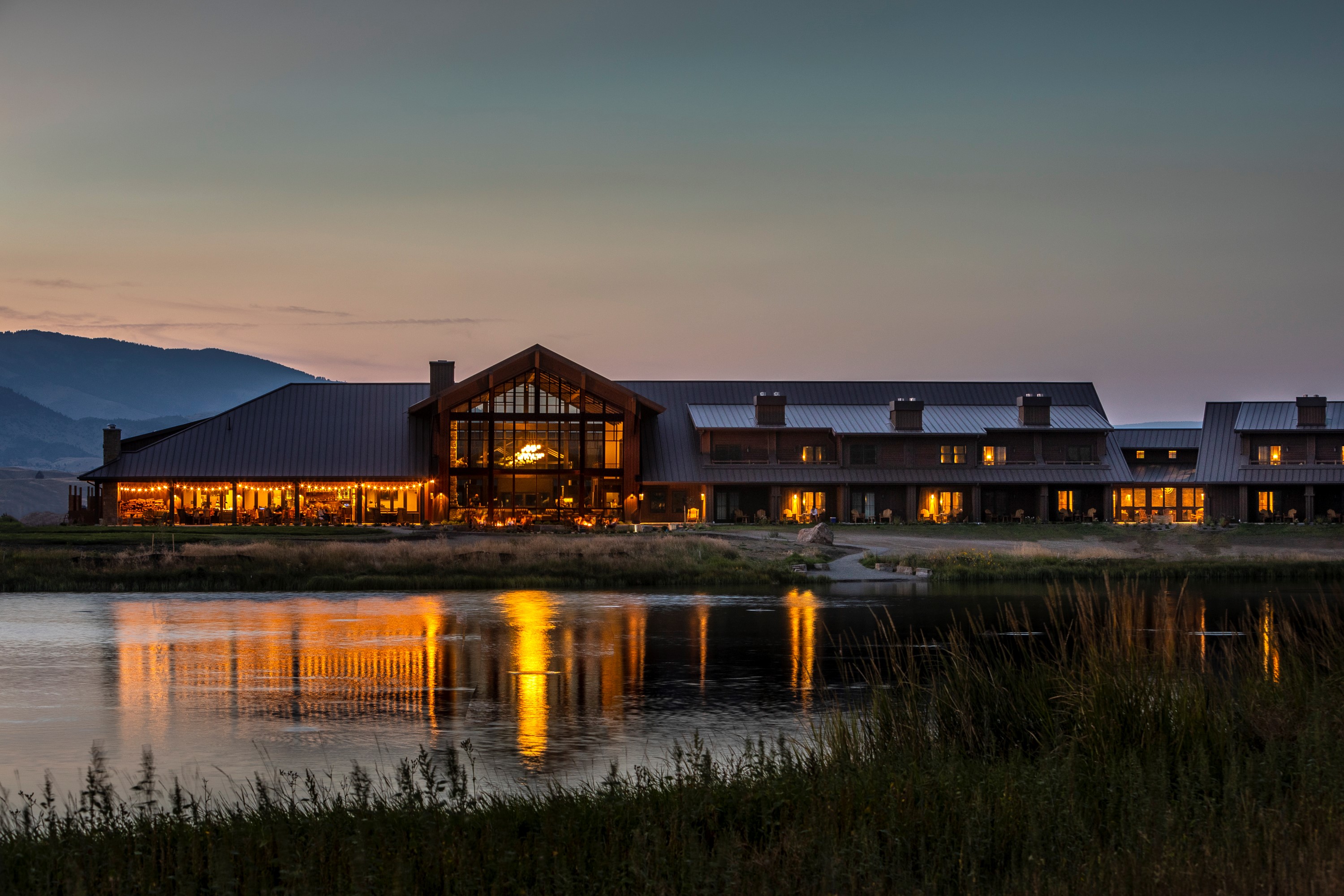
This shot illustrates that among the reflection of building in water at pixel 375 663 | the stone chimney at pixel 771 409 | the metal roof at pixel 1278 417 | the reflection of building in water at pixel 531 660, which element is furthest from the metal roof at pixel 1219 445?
the reflection of building in water at pixel 375 663

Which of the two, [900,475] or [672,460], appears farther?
[900,475]

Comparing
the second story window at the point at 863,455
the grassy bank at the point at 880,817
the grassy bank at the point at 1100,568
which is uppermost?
the second story window at the point at 863,455

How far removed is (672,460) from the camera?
226 feet

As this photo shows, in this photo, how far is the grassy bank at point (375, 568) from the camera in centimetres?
3844

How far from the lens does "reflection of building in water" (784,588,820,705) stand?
20281 millimetres

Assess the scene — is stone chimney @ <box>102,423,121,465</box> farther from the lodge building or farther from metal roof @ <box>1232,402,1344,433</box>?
metal roof @ <box>1232,402,1344,433</box>

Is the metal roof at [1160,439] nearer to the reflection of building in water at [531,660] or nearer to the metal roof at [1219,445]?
the metal roof at [1219,445]

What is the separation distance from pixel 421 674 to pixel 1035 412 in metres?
56.9

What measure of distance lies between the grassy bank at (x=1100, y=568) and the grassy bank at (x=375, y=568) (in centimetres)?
539

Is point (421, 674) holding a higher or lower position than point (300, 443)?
lower

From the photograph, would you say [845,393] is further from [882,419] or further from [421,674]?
[421,674]

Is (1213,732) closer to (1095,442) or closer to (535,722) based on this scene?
(535,722)

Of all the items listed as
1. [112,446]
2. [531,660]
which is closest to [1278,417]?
[531,660]

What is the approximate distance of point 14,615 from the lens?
1187 inches
